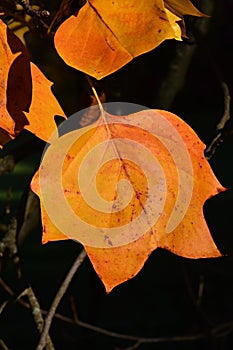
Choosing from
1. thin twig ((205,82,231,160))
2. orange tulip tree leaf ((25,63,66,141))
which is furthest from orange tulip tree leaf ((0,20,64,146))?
thin twig ((205,82,231,160))

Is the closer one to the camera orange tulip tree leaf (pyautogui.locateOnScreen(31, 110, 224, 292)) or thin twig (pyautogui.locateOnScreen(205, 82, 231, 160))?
orange tulip tree leaf (pyautogui.locateOnScreen(31, 110, 224, 292))

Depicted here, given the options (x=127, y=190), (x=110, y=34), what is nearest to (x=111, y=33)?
(x=110, y=34)

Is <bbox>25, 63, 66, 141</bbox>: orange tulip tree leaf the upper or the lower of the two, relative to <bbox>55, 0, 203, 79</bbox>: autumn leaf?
lower

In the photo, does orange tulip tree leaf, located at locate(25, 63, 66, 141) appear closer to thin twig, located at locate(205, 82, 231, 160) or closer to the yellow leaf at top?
the yellow leaf at top

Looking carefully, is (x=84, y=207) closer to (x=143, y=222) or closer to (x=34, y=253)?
(x=143, y=222)

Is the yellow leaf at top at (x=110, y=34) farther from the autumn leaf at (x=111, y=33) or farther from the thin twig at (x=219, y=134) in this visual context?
the thin twig at (x=219, y=134)

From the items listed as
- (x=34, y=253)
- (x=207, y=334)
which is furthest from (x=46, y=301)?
(x=207, y=334)

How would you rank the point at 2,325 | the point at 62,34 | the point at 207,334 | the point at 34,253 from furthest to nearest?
the point at 34,253 < the point at 2,325 < the point at 207,334 < the point at 62,34

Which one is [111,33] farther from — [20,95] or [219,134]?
[219,134]
